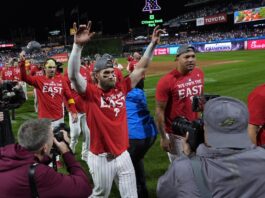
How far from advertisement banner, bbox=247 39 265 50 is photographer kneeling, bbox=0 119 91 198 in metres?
41.2

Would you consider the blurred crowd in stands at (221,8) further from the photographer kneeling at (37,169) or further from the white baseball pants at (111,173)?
the photographer kneeling at (37,169)

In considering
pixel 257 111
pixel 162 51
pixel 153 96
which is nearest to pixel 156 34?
pixel 257 111

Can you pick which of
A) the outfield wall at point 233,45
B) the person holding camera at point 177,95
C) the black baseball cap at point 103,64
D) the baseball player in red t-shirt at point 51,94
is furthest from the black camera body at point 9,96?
the outfield wall at point 233,45

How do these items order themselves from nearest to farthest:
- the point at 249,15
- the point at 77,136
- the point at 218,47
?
the point at 77,136
the point at 218,47
the point at 249,15

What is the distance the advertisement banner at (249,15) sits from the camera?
57.2 meters

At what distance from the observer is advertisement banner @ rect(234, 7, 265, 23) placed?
188ft

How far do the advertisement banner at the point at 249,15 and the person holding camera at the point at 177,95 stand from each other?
55576mm

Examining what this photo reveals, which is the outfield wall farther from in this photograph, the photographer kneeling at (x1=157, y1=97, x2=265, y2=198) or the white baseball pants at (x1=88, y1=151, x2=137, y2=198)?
the photographer kneeling at (x1=157, y1=97, x2=265, y2=198)

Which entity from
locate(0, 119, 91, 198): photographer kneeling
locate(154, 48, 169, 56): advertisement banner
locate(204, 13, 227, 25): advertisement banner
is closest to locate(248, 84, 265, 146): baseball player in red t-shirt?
locate(0, 119, 91, 198): photographer kneeling

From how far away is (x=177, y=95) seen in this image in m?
5.46

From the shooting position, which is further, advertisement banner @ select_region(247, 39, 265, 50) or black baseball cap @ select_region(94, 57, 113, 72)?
advertisement banner @ select_region(247, 39, 265, 50)

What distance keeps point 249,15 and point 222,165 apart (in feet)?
200

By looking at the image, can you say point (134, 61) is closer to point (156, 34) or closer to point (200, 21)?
point (156, 34)

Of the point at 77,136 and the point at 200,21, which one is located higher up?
the point at 200,21
